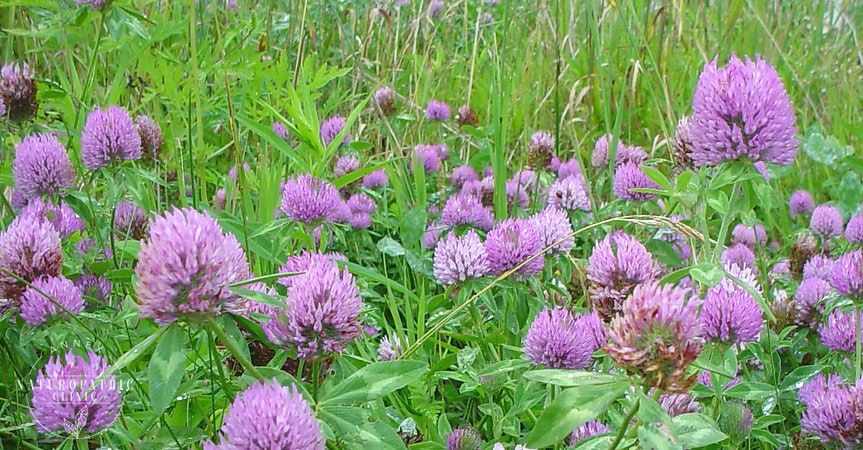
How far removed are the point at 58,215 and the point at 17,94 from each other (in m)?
0.28

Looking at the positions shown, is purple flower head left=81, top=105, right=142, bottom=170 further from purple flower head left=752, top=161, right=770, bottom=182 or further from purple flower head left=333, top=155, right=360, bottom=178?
purple flower head left=752, top=161, right=770, bottom=182

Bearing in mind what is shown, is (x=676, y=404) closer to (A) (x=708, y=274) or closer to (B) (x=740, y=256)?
(A) (x=708, y=274)

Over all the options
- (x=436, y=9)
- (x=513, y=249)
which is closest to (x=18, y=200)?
(x=513, y=249)

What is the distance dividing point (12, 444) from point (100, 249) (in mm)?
438

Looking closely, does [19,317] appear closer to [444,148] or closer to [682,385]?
[682,385]

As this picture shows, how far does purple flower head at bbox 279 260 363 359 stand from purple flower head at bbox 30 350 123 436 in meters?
0.22

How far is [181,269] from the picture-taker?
33.3 inches

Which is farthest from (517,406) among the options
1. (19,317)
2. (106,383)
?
(19,317)

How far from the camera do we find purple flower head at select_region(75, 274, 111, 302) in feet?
4.85

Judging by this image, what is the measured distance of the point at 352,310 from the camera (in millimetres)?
1019

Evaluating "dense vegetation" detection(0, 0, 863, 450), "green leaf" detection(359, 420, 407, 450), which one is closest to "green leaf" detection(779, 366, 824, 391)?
"dense vegetation" detection(0, 0, 863, 450)

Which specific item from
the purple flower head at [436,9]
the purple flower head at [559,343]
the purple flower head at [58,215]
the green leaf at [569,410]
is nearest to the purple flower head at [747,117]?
the purple flower head at [559,343]

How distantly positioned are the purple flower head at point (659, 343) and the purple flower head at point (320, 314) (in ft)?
1.06

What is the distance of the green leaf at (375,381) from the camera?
96 centimetres
